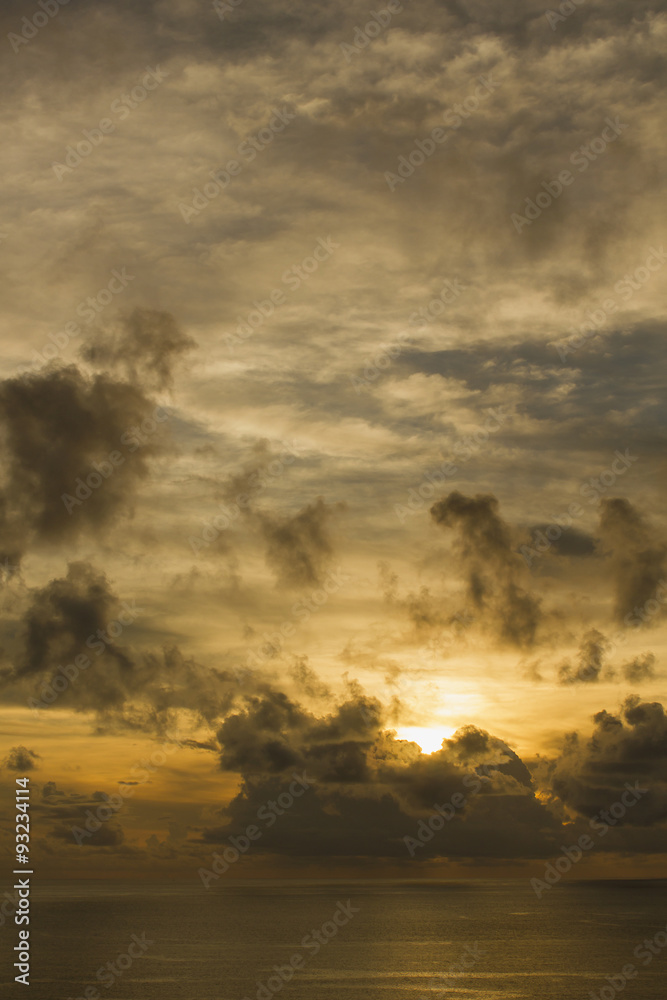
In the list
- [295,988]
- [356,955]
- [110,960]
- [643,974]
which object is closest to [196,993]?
[295,988]

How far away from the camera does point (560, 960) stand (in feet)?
600

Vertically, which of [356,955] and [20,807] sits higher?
[20,807]

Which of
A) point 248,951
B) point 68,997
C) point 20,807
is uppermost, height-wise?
point 20,807

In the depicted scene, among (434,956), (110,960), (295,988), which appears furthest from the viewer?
(434,956)

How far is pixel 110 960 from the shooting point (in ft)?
576

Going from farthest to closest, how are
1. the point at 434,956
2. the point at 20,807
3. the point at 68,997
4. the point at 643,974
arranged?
the point at 434,956
the point at 643,974
the point at 68,997
the point at 20,807

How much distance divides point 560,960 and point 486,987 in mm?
46755

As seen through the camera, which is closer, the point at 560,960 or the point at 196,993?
the point at 196,993

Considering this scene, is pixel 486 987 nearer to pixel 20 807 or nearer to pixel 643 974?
pixel 643 974

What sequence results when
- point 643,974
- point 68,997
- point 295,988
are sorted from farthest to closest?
point 643,974, point 295,988, point 68,997

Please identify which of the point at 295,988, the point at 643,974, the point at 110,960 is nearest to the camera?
the point at 295,988

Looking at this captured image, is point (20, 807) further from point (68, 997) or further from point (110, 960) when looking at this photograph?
point (110, 960)

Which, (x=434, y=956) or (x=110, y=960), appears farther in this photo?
(x=434, y=956)

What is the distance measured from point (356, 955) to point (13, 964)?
74.2 meters
